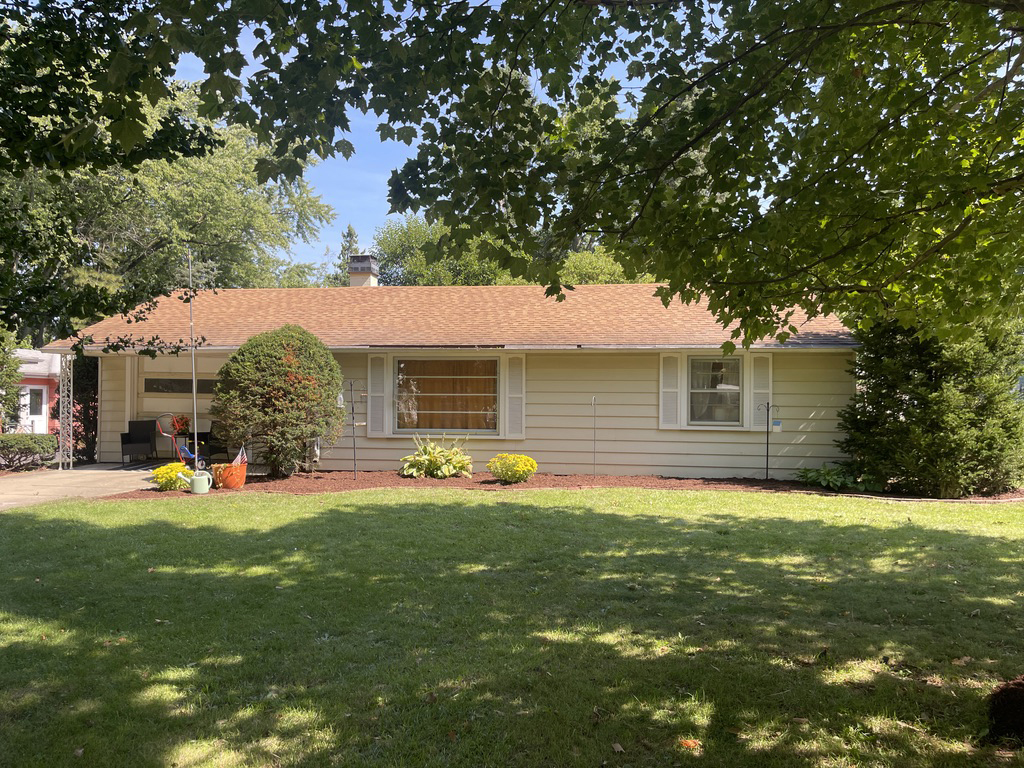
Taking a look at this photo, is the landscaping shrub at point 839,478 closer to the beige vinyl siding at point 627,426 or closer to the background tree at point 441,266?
the beige vinyl siding at point 627,426

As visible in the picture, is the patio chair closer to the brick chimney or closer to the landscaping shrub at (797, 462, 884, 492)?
the brick chimney

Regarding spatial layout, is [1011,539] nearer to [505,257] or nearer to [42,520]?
[505,257]

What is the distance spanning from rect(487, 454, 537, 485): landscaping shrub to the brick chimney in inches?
352

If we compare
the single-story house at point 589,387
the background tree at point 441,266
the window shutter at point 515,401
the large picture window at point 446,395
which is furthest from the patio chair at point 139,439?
the window shutter at point 515,401

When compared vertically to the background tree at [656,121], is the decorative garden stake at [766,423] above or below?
below

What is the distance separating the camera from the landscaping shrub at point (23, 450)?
14797mm

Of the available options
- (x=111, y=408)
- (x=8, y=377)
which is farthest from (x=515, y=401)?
(x=8, y=377)

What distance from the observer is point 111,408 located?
15602 mm

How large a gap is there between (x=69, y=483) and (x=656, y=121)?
12155 mm

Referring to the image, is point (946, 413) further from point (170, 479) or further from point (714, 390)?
point (170, 479)

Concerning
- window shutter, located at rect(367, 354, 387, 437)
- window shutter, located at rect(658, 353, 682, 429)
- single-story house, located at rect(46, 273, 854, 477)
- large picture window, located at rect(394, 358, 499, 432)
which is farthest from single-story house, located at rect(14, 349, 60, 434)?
window shutter, located at rect(658, 353, 682, 429)

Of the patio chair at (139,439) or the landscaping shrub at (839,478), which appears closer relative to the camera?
the landscaping shrub at (839,478)

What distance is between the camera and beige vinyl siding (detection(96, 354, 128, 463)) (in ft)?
50.9

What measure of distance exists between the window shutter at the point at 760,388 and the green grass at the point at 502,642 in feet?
15.0
